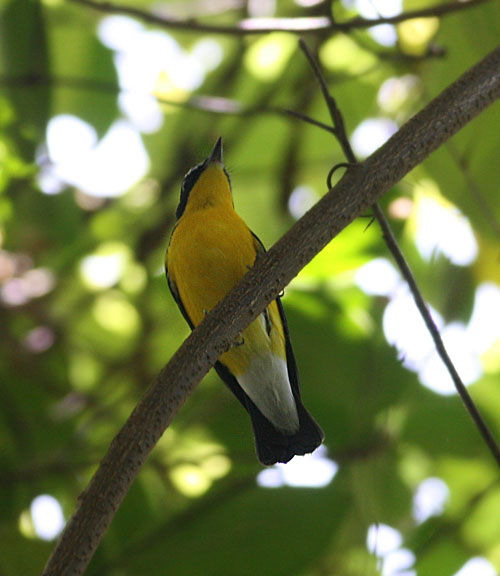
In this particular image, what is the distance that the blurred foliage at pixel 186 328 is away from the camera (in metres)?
3.12

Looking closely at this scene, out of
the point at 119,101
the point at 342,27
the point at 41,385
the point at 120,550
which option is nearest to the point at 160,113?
the point at 119,101

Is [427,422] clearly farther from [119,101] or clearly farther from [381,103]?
[119,101]

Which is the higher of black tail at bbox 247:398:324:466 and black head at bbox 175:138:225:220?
black head at bbox 175:138:225:220

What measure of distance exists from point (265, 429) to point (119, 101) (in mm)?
2259

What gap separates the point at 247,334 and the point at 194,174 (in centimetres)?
107

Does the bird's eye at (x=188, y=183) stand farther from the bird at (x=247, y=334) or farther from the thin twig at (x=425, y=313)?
the thin twig at (x=425, y=313)

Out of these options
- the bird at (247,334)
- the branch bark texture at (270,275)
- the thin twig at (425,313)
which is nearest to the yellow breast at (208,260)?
the bird at (247,334)

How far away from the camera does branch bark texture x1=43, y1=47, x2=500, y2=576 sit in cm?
205

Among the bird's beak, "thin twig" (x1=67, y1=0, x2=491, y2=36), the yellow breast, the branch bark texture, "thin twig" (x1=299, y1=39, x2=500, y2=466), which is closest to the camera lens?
the branch bark texture

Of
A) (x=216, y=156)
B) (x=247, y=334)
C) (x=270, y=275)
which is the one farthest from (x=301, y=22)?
(x=270, y=275)

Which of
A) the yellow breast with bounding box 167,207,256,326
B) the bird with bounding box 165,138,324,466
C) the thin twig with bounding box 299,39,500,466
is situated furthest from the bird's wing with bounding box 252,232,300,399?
the thin twig with bounding box 299,39,500,466

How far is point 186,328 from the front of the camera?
404cm

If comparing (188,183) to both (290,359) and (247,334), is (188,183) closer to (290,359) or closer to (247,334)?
(247,334)

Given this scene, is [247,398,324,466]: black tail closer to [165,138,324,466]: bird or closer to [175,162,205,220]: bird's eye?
[165,138,324,466]: bird
